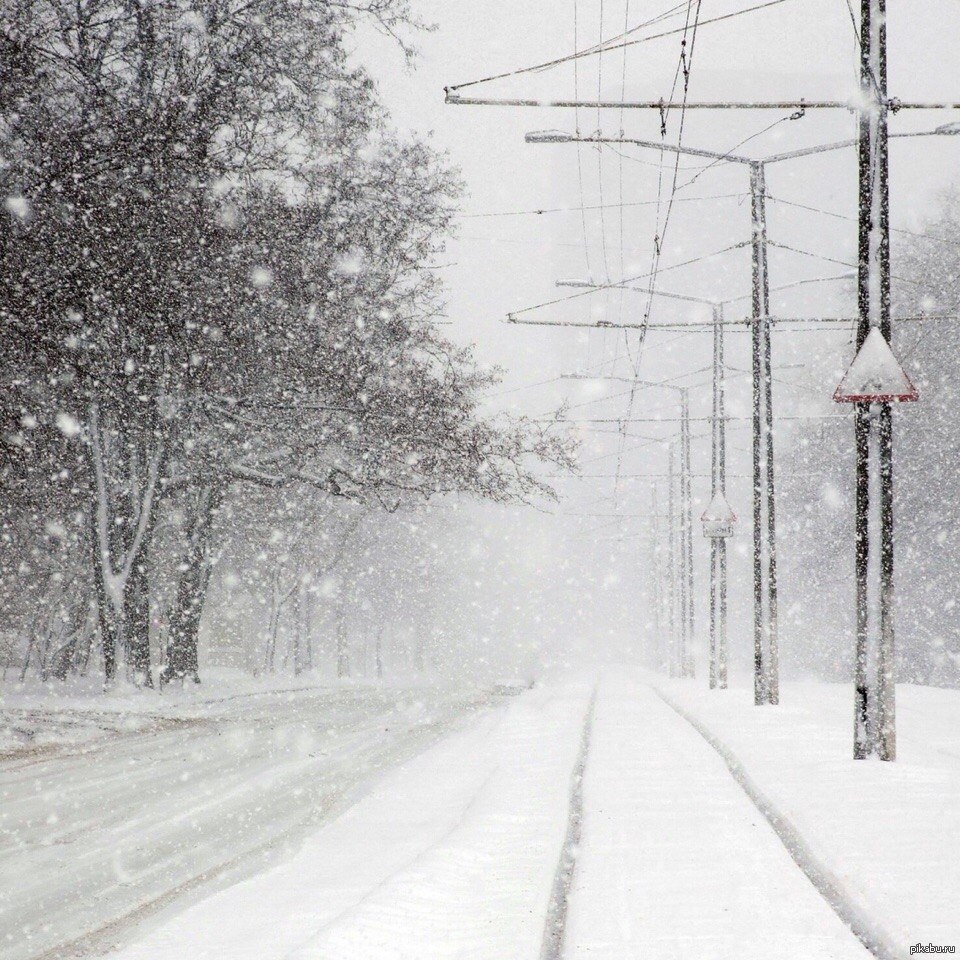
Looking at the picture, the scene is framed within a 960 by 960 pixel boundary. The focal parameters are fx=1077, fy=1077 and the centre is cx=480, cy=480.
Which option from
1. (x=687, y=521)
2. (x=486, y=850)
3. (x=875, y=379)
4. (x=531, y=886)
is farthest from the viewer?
(x=687, y=521)

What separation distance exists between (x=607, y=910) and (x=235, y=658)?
62.0 meters

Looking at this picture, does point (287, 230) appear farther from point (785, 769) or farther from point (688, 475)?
point (688, 475)

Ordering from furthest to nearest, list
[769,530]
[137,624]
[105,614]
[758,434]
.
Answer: [137,624] < [105,614] < [758,434] < [769,530]

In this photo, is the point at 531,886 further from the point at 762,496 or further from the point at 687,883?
the point at 762,496

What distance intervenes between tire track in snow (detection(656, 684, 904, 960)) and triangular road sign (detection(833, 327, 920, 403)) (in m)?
3.90

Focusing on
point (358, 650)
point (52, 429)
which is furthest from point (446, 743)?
point (358, 650)

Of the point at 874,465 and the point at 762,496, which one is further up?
the point at 762,496

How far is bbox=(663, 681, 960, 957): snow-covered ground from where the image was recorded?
5.53 metres

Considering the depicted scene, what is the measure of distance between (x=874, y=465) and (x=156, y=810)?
A: 7655 mm

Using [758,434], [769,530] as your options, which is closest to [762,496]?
[769,530]

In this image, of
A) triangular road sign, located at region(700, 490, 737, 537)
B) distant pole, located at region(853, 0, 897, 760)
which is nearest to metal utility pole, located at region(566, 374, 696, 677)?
triangular road sign, located at region(700, 490, 737, 537)

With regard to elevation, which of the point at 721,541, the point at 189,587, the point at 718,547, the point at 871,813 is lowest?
the point at 871,813

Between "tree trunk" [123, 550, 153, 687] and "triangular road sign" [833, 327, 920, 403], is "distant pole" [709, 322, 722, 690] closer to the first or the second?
"tree trunk" [123, 550, 153, 687]

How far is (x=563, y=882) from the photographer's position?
6.53 metres
